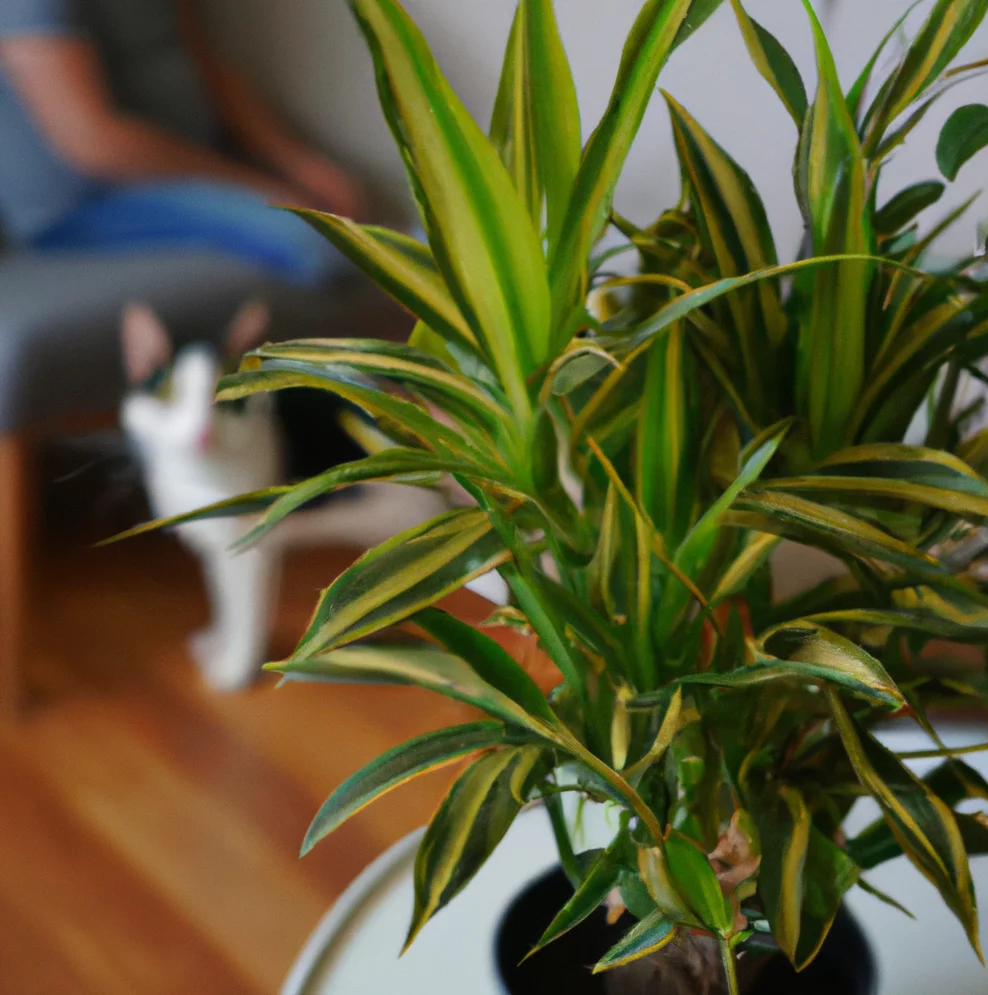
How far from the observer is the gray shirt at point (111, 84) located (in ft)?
4.54

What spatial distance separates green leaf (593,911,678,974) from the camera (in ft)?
1.21

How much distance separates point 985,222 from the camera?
1.32 ft

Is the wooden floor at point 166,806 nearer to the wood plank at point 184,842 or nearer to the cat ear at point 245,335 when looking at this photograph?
the wood plank at point 184,842

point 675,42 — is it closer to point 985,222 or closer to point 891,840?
point 985,222

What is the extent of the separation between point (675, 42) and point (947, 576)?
0.22 m

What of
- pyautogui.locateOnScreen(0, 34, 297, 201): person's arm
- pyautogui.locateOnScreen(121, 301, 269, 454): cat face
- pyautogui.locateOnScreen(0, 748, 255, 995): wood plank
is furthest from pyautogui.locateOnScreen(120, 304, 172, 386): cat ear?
pyautogui.locateOnScreen(0, 748, 255, 995): wood plank

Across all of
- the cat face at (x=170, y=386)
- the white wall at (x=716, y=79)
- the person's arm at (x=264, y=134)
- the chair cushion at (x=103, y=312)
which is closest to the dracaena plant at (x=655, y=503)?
the white wall at (x=716, y=79)

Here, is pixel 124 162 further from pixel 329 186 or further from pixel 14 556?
pixel 14 556

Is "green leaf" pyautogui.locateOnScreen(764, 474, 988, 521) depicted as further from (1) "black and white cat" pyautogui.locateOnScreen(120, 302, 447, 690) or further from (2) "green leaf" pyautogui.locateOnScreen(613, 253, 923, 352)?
(1) "black and white cat" pyautogui.locateOnScreen(120, 302, 447, 690)

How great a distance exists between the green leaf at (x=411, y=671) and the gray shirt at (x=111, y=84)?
1.20 meters

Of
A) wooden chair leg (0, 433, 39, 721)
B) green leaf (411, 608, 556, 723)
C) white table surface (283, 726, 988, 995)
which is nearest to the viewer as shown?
green leaf (411, 608, 556, 723)

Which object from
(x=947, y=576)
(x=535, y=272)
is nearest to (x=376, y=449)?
(x=535, y=272)

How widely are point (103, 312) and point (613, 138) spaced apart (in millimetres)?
1090

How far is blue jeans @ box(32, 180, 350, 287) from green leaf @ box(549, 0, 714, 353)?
41.6 inches
